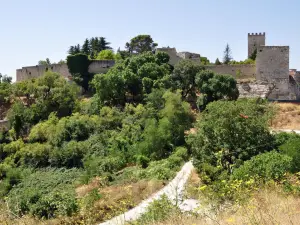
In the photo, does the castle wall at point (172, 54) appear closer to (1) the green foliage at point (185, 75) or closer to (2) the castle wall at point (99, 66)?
(2) the castle wall at point (99, 66)

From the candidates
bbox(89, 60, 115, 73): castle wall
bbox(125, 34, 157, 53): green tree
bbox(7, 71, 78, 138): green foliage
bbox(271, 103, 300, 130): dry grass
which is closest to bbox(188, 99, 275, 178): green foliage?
bbox(271, 103, 300, 130): dry grass

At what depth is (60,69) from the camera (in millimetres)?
35375

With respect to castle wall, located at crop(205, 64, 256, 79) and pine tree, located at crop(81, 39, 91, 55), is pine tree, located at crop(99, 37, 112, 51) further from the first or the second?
castle wall, located at crop(205, 64, 256, 79)

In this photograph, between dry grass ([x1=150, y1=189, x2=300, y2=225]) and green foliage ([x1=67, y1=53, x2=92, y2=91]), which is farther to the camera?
green foliage ([x1=67, y1=53, x2=92, y2=91])

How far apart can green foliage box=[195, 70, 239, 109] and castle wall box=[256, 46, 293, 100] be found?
434 centimetres

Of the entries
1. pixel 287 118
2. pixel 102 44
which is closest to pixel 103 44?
pixel 102 44

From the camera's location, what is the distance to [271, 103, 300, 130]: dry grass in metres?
21.2

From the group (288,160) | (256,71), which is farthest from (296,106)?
(288,160)

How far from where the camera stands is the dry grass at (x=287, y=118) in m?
21.2

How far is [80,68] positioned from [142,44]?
422 inches

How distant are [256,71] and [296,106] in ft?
14.7

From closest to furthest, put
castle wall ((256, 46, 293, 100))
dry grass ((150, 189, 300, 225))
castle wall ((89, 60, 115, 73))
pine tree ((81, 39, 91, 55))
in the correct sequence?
1. dry grass ((150, 189, 300, 225))
2. castle wall ((256, 46, 293, 100))
3. castle wall ((89, 60, 115, 73))
4. pine tree ((81, 39, 91, 55))

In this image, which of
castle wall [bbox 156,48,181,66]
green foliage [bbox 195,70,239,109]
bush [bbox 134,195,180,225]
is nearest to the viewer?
bush [bbox 134,195,180,225]

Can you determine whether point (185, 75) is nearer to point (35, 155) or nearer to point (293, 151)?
point (35, 155)
